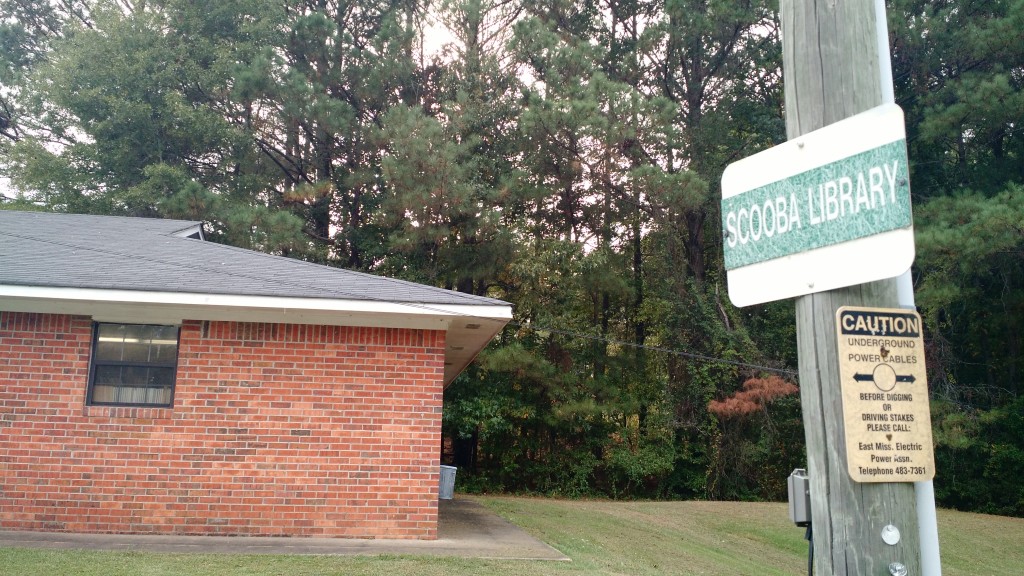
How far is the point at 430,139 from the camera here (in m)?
23.3

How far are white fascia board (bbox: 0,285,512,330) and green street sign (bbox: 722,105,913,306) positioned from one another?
7966 mm

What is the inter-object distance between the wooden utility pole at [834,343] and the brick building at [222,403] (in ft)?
26.8

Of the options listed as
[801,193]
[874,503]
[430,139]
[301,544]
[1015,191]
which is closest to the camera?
[874,503]

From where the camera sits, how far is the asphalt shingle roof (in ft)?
34.3

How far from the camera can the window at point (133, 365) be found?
11.0 metres

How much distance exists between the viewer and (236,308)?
10586 mm

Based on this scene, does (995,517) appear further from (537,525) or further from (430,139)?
(430,139)

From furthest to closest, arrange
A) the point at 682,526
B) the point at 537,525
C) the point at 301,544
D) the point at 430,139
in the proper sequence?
the point at 430,139
the point at 682,526
the point at 537,525
the point at 301,544

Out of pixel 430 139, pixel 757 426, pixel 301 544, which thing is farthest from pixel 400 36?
pixel 301 544

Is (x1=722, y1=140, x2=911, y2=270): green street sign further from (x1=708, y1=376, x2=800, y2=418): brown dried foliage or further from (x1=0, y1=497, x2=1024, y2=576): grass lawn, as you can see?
(x1=708, y1=376, x2=800, y2=418): brown dried foliage

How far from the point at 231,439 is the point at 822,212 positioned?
967 cm

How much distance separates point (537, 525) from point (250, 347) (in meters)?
5.72

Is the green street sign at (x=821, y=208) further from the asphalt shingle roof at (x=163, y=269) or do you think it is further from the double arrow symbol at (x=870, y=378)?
the asphalt shingle roof at (x=163, y=269)

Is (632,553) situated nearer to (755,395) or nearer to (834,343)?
(834,343)
